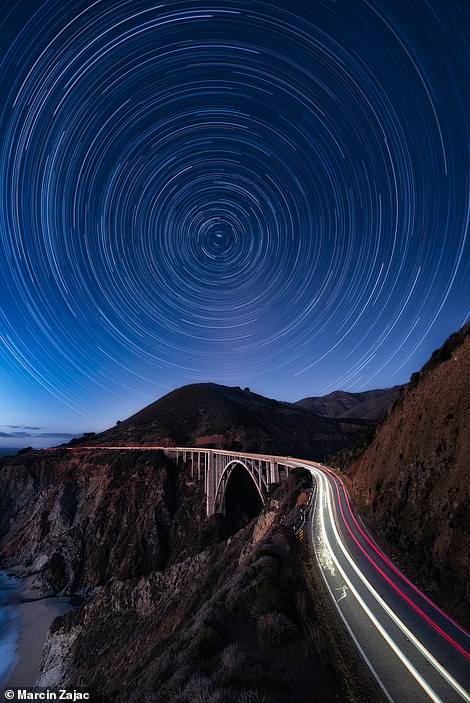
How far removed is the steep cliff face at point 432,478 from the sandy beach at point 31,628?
43.3 metres

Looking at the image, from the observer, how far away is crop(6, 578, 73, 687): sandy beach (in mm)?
36562

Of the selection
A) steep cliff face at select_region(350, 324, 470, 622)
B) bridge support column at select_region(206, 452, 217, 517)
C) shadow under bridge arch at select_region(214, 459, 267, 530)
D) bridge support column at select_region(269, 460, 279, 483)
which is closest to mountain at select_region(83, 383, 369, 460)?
shadow under bridge arch at select_region(214, 459, 267, 530)

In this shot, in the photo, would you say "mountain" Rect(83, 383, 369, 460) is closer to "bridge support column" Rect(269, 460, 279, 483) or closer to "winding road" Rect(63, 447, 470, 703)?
"bridge support column" Rect(269, 460, 279, 483)

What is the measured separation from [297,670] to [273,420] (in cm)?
12593

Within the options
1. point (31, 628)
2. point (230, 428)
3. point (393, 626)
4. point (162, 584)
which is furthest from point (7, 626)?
point (230, 428)

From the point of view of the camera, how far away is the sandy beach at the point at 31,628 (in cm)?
3656

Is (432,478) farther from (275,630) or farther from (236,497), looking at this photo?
(236,497)

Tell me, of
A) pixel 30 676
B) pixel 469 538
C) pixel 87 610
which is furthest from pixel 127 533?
pixel 469 538

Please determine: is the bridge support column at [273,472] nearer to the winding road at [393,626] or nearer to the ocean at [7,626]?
the winding road at [393,626]

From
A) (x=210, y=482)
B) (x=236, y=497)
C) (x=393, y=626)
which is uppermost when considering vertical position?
(x=393, y=626)

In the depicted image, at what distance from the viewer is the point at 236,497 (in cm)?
7156

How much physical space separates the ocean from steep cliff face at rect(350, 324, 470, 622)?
45.8 meters

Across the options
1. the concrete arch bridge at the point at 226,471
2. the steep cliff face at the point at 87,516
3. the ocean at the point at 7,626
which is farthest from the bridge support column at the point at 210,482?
the ocean at the point at 7,626

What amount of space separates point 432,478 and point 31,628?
59759 millimetres
